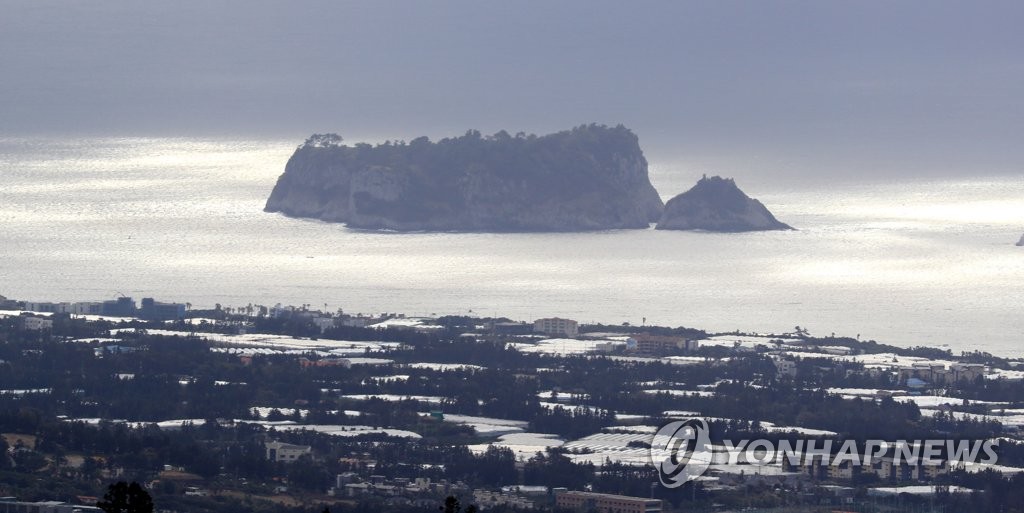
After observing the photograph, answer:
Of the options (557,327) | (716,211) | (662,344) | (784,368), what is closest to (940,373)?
(784,368)

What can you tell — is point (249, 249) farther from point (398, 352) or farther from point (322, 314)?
point (398, 352)

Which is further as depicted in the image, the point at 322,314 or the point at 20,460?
the point at 322,314

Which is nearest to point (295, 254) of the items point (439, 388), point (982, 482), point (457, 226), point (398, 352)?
point (457, 226)

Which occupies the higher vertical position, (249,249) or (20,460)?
(249,249)

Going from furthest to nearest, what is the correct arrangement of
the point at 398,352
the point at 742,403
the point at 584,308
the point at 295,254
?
the point at 295,254
the point at 584,308
the point at 398,352
the point at 742,403

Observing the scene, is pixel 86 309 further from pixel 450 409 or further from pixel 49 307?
pixel 450 409
